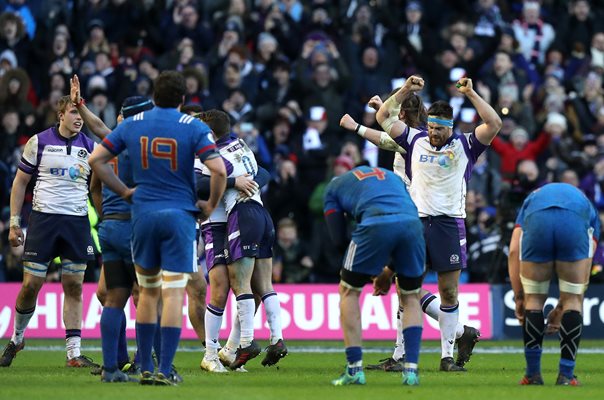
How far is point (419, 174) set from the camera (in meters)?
15.4

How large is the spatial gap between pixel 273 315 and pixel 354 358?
2.81 m

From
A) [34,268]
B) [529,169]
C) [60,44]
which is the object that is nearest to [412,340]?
[34,268]

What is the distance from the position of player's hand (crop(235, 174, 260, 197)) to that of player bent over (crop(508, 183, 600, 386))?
10.7ft

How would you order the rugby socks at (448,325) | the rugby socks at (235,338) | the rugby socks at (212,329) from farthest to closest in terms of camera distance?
the rugby socks at (235,338) < the rugby socks at (448,325) < the rugby socks at (212,329)

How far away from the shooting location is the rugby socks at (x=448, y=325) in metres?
15.3

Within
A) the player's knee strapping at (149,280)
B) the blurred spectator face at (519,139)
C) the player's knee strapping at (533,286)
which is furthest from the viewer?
the blurred spectator face at (519,139)

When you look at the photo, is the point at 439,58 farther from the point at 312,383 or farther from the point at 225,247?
the point at 312,383

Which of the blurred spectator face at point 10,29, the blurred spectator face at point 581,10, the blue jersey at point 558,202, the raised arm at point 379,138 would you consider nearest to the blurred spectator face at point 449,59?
the blurred spectator face at point 581,10

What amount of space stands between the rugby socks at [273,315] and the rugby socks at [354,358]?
2549mm

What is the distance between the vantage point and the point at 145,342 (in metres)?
12.6

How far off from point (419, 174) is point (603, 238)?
8.29 m

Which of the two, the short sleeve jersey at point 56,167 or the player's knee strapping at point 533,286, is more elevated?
the short sleeve jersey at point 56,167

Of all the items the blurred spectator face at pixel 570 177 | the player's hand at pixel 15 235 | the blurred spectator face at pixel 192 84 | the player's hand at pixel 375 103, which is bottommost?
the player's hand at pixel 15 235

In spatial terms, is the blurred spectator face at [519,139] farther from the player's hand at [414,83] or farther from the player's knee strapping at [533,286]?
the player's knee strapping at [533,286]
